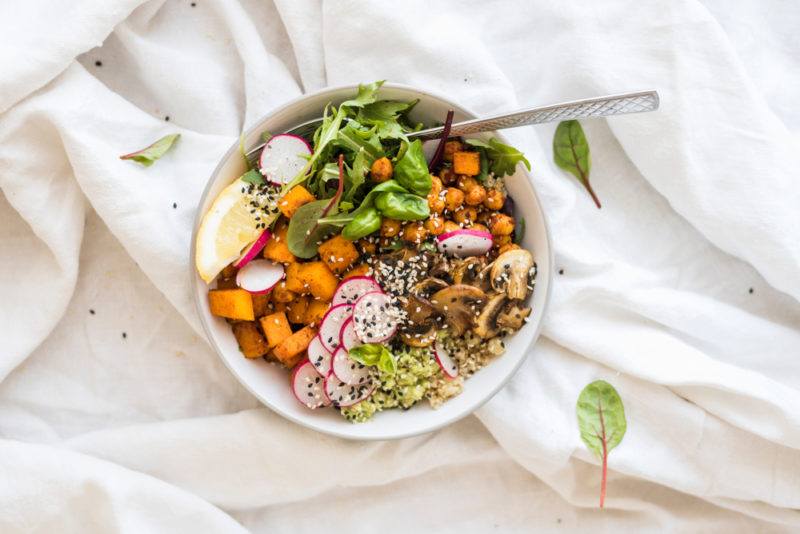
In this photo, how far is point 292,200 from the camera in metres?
1.72

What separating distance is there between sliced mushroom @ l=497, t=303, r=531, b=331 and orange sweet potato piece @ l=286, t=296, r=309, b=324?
0.47 meters

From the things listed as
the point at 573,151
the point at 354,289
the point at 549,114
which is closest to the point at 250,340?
the point at 354,289

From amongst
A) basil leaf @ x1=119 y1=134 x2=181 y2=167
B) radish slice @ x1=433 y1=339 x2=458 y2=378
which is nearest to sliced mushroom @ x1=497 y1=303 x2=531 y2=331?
radish slice @ x1=433 y1=339 x2=458 y2=378

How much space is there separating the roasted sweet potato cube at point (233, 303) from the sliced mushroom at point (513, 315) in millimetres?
589

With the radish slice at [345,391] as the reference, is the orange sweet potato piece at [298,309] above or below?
above

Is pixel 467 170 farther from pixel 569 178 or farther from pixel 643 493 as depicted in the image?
pixel 643 493

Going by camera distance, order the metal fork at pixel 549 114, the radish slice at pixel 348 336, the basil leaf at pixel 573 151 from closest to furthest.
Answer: the metal fork at pixel 549 114 < the radish slice at pixel 348 336 < the basil leaf at pixel 573 151

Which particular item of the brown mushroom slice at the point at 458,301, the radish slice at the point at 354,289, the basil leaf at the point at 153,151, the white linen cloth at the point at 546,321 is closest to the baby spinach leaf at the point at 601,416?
Answer: the white linen cloth at the point at 546,321

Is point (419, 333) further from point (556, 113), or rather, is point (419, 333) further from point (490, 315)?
point (556, 113)

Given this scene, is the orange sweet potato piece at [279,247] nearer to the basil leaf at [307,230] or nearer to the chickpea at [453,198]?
the basil leaf at [307,230]

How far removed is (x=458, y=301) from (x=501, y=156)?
36 cm

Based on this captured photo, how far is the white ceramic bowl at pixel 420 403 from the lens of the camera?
69.2 inches

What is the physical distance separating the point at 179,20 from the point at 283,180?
633 millimetres

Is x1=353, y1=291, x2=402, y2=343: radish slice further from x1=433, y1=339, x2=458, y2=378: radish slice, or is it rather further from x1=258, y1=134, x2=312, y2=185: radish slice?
x1=258, y1=134, x2=312, y2=185: radish slice
